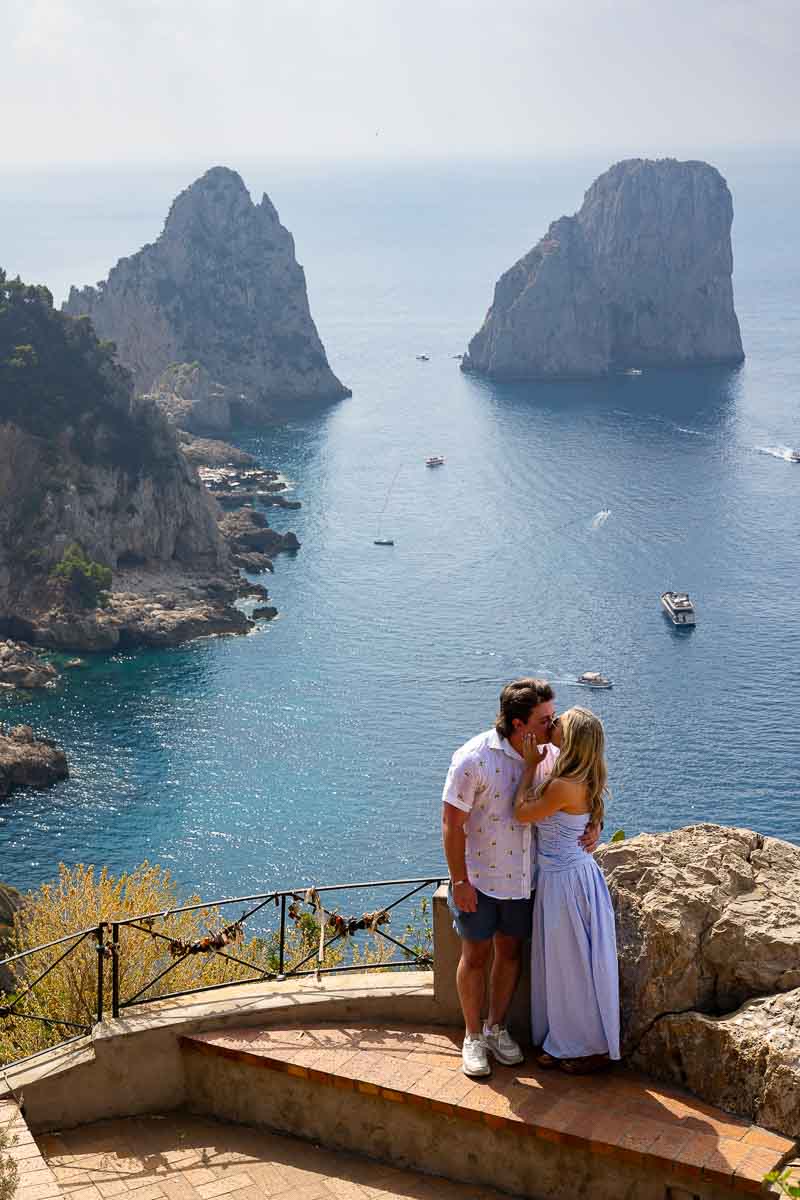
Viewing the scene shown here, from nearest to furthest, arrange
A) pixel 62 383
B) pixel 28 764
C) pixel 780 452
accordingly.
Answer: pixel 28 764 → pixel 62 383 → pixel 780 452

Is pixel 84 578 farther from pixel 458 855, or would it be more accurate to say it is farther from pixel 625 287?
pixel 625 287

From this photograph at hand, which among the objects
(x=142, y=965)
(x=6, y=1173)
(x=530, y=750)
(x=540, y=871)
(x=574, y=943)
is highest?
(x=530, y=750)

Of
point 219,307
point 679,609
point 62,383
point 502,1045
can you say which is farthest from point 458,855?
point 219,307

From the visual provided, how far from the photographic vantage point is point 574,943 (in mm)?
9227

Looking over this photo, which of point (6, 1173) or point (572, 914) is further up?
point (572, 914)

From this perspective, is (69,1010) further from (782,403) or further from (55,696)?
(782,403)

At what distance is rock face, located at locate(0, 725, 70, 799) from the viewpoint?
61.1 metres

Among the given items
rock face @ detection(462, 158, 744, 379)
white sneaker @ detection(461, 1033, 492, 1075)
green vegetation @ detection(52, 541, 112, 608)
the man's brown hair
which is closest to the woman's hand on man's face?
the man's brown hair

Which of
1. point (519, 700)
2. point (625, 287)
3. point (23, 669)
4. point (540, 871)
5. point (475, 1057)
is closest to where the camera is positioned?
point (519, 700)

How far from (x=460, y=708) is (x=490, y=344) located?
108958 millimetres

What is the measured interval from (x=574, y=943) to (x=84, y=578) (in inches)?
3053

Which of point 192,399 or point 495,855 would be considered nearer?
point 495,855

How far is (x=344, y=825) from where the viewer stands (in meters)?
58.0

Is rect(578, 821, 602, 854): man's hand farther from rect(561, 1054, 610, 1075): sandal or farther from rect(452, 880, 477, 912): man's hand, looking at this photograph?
rect(561, 1054, 610, 1075): sandal
